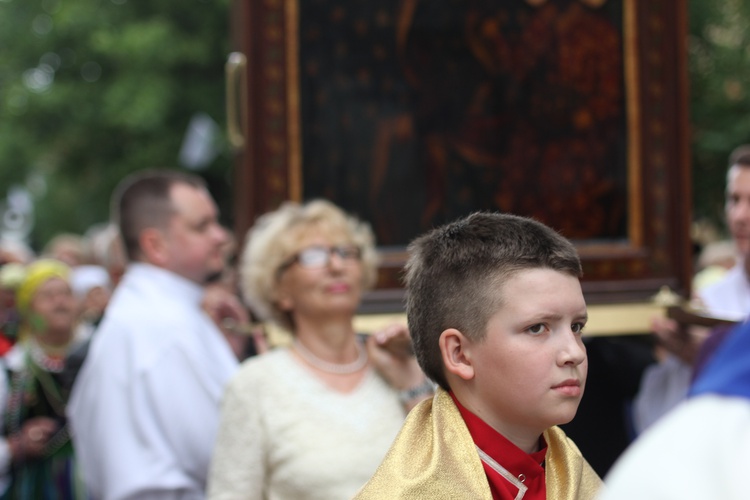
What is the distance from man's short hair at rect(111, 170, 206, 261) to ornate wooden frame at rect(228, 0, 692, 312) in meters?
0.30

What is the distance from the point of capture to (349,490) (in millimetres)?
2734

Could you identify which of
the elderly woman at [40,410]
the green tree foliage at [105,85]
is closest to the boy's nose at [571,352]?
the elderly woman at [40,410]

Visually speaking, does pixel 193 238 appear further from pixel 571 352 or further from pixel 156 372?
pixel 571 352

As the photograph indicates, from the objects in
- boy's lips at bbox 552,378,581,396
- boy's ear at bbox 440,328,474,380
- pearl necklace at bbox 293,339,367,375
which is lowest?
pearl necklace at bbox 293,339,367,375

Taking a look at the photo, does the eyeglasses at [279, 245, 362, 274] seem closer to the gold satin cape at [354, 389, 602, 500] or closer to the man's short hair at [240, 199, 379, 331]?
the man's short hair at [240, 199, 379, 331]

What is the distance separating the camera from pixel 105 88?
56.4ft

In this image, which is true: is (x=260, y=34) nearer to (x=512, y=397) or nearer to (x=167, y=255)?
(x=167, y=255)

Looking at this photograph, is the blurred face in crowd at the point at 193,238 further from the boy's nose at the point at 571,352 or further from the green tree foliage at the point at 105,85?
the green tree foliage at the point at 105,85

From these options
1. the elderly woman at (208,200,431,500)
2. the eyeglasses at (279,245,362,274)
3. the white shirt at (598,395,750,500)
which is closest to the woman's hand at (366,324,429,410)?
the elderly woman at (208,200,431,500)

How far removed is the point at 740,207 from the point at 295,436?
219cm

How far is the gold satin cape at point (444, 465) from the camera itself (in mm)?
1673

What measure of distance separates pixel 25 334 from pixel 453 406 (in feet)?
12.7

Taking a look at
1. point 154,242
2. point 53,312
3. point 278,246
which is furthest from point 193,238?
point 53,312

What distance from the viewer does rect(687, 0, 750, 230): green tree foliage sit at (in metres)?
11.7
